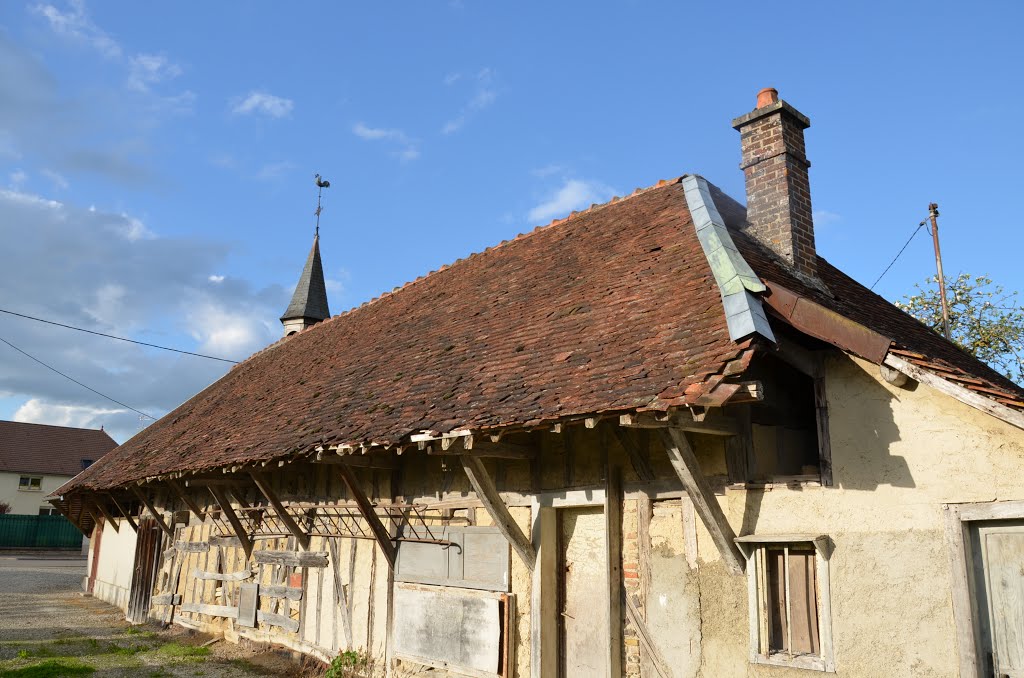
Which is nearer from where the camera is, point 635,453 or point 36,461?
point 635,453

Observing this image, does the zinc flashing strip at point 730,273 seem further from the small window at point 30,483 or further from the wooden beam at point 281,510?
the small window at point 30,483

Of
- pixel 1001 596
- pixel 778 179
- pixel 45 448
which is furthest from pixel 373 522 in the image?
pixel 45 448

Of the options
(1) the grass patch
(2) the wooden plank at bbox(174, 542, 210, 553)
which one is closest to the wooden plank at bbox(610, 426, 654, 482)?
(1) the grass patch

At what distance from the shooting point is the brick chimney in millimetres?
8039

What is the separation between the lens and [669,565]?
598cm

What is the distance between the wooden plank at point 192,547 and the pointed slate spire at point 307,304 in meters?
8.98

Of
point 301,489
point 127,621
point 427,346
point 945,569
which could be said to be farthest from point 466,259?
point 127,621

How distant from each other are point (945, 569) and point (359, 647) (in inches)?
245

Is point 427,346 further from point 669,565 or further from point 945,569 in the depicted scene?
point 945,569

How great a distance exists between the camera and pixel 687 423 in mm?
5316

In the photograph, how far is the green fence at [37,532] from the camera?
3431 cm

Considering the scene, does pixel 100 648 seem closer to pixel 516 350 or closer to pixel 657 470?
pixel 516 350

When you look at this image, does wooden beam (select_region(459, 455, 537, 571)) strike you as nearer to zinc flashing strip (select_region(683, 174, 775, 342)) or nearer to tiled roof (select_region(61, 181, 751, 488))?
tiled roof (select_region(61, 181, 751, 488))

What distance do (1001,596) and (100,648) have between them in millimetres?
11622
